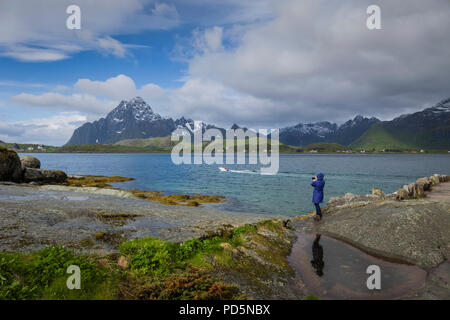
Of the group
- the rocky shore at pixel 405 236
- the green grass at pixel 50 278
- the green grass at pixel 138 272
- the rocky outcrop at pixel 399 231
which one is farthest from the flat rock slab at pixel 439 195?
the green grass at pixel 50 278

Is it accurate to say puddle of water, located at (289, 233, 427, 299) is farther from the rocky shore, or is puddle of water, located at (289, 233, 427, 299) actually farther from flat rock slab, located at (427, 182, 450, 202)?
flat rock slab, located at (427, 182, 450, 202)

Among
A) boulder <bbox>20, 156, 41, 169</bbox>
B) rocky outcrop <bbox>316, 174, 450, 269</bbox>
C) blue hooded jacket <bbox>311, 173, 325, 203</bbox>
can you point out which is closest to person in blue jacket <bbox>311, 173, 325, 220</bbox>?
blue hooded jacket <bbox>311, 173, 325, 203</bbox>

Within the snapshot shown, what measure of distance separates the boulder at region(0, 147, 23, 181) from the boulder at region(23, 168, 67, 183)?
1296 mm

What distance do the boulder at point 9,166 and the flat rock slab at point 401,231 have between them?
5268 centimetres

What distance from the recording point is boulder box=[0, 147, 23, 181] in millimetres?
42528

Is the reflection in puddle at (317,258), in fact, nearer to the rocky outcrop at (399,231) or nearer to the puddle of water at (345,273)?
the puddle of water at (345,273)

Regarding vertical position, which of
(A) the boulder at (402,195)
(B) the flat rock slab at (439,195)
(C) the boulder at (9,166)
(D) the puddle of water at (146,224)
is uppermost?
(C) the boulder at (9,166)

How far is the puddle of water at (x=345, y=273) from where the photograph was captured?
9.61m

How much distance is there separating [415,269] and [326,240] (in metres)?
5.39

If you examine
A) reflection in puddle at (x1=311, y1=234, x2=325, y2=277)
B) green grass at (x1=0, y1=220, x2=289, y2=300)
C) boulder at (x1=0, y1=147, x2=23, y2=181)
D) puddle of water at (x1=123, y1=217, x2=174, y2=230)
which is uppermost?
boulder at (x1=0, y1=147, x2=23, y2=181)

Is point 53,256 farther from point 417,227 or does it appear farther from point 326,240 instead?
point 417,227

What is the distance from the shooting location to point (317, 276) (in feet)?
36.5
